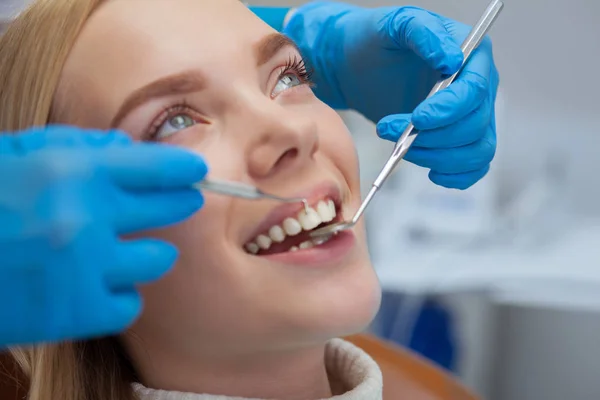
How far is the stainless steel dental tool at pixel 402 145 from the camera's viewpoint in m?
0.88

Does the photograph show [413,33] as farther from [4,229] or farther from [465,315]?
[465,315]

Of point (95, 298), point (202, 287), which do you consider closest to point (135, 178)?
point (95, 298)

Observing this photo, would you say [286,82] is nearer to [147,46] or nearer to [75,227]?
[147,46]

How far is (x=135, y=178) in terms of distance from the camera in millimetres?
621

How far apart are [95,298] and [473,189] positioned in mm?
1761

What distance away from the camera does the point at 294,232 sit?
2.77 feet

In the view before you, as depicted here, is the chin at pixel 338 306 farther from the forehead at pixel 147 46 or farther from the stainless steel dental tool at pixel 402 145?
the forehead at pixel 147 46

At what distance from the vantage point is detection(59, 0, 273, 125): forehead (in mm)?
852

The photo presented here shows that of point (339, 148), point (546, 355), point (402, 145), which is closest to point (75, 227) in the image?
point (339, 148)

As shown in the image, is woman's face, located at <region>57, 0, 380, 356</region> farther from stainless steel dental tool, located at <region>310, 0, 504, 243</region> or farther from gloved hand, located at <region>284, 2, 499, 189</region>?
gloved hand, located at <region>284, 2, 499, 189</region>

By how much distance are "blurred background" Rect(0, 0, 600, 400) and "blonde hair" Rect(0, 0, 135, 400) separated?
116 centimetres

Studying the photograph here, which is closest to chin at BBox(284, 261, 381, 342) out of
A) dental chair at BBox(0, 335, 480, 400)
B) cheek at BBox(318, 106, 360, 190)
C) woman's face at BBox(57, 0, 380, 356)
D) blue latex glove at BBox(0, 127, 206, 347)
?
woman's face at BBox(57, 0, 380, 356)

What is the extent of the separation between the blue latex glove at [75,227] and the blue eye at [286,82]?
344 mm

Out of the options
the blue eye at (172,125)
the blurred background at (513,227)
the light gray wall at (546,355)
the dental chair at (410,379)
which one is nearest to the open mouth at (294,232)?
the blue eye at (172,125)
